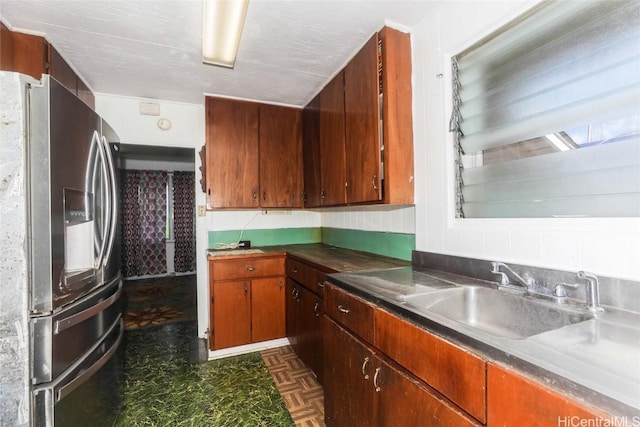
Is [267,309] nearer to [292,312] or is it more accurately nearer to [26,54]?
[292,312]

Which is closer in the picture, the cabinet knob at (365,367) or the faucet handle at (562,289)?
the faucet handle at (562,289)

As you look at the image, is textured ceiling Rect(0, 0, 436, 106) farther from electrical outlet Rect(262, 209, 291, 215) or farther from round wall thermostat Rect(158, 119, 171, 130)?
electrical outlet Rect(262, 209, 291, 215)

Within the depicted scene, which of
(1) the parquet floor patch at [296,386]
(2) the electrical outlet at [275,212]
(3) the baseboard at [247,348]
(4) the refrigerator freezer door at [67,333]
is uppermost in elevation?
(2) the electrical outlet at [275,212]

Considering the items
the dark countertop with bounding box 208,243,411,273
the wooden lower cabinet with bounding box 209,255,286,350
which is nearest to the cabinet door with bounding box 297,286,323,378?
the dark countertop with bounding box 208,243,411,273

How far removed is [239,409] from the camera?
72.0 inches

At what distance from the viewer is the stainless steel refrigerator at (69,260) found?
1.10 metres

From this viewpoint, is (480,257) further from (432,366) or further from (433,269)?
(432,366)

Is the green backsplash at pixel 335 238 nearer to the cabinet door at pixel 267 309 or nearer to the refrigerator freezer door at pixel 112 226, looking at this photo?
the cabinet door at pixel 267 309

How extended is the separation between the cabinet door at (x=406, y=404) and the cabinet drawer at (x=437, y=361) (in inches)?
1.3

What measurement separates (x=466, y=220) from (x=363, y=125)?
0.86 metres

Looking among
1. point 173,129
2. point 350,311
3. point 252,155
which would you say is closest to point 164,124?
point 173,129

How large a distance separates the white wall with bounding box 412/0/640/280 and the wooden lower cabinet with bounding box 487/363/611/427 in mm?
609

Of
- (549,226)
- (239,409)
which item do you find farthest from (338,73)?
(239,409)

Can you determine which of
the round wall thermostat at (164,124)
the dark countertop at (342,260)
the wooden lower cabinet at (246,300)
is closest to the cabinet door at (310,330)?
the dark countertop at (342,260)
